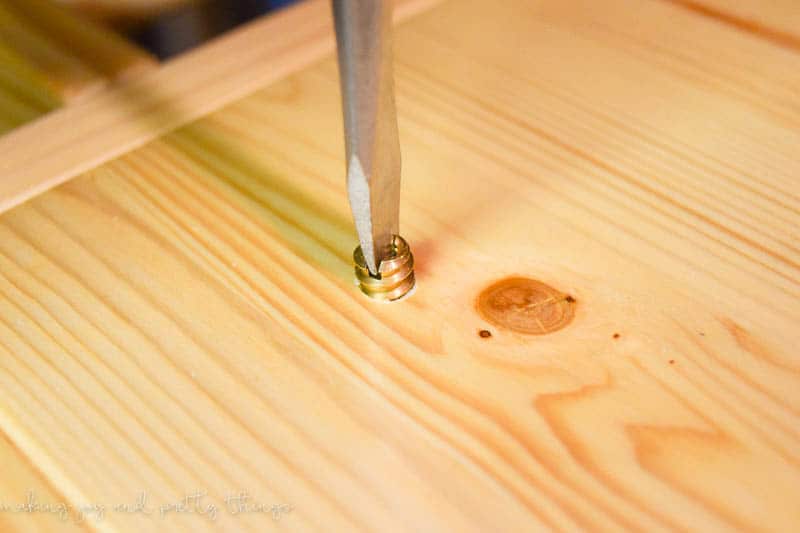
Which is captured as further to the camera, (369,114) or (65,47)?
(65,47)

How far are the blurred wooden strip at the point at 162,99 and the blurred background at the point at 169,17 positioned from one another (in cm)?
16

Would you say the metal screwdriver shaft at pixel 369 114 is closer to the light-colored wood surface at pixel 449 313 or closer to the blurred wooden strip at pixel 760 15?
the light-colored wood surface at pixel 449 313

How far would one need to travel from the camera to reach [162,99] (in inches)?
21.7

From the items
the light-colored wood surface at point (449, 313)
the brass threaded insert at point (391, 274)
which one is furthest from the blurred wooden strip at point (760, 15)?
the brass threaded insert at point (391, 274)

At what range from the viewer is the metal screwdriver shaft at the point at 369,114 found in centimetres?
32

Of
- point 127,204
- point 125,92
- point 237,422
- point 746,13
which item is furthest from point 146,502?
point 746,13

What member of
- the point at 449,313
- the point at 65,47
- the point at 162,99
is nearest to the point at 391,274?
the point at 449,313

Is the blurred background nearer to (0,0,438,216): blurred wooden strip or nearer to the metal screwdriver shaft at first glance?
(0,0,438,216): blurred wooden strip

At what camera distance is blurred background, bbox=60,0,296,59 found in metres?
0.71

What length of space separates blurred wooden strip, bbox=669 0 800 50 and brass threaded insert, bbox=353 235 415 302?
0.32m

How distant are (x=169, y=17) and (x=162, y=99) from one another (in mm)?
250

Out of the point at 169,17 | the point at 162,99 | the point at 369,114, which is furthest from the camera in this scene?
the point at 169,17

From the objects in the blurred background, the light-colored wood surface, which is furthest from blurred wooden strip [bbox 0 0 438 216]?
the blurred background

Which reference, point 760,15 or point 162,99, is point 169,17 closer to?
point 162,99
